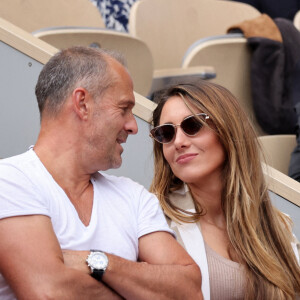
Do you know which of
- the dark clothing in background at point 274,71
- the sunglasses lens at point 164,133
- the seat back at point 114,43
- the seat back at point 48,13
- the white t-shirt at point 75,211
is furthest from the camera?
the dark clothing in background at point 274,71

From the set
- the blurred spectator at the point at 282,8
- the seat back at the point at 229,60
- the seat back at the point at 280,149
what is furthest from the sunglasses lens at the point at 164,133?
the blurred spectator at the point at 282,8

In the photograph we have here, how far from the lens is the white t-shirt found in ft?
4.66

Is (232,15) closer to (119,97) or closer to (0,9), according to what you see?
(0,9)

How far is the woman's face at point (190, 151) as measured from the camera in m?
1.82

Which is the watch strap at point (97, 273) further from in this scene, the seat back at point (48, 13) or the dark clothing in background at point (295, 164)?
the seat back at point (48, 13)

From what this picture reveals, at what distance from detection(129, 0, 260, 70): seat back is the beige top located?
181cm

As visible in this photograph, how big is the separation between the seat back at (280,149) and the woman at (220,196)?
60 centimetres

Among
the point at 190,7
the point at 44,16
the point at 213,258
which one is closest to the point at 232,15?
the point at 190,7

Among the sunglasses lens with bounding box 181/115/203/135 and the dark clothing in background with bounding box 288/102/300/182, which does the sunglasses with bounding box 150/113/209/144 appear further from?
the dark clothing in background with bounding box 288/102/300/182

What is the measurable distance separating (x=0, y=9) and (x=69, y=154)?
1.58 metres

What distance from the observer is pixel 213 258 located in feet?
5.88

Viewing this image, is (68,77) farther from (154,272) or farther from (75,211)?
(154,272)

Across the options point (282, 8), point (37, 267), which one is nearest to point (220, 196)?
point (37, 267)

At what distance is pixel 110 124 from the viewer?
1.59 m
